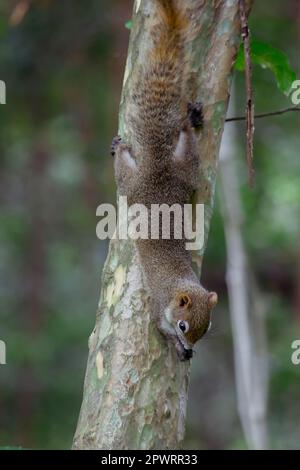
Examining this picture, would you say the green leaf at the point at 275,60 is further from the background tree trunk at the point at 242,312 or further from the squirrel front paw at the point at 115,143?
the background tree trunk at the point at 242,312

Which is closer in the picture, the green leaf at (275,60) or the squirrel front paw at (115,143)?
the green leaf at (275,60)

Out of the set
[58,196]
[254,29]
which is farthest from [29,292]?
Answer: [254,29]

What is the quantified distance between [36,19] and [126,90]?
5419 millimetres

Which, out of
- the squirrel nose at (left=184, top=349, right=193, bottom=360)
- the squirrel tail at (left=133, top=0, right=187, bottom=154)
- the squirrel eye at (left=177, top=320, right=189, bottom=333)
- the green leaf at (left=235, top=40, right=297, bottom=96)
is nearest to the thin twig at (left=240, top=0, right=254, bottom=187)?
the squirrel tail at (left=133, top=0, right=187, bottom=154)

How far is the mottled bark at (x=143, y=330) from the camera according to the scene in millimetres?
2910

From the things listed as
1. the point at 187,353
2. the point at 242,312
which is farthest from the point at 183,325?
the point at 242,312

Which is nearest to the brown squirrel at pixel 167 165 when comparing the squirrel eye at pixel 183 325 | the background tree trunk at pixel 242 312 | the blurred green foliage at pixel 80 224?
the squirrel eye at pixel 183 325

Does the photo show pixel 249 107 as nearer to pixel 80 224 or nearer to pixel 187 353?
pixel 187 353

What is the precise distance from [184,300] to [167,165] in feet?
2.24

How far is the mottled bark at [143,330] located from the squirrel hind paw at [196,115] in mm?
22

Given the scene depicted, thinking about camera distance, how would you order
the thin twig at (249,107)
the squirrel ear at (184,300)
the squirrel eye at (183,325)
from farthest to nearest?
the squirrel ear at (184,300), the squirrel eye at (183,325), the thin twig at (249,107)

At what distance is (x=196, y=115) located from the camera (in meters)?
3.29

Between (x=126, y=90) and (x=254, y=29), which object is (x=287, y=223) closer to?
(x=254, y=29)

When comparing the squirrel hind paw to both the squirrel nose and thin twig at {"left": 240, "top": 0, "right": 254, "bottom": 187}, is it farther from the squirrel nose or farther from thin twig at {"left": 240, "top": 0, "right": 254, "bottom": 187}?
the squirrel nose
